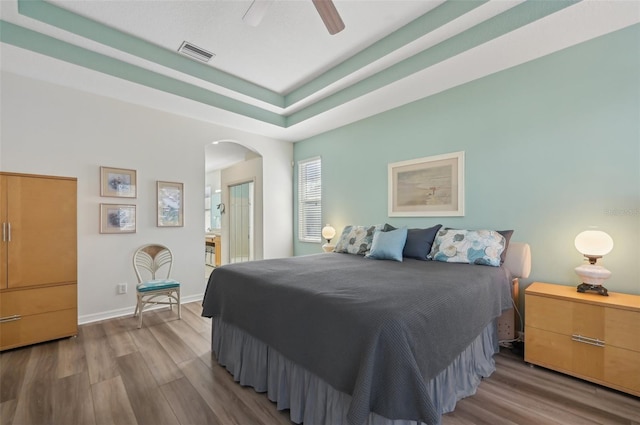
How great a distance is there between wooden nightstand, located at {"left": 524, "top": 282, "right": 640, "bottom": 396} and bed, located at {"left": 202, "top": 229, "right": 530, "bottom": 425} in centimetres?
26

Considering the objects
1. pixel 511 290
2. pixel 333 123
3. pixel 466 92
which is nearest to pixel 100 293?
pixel 333 123

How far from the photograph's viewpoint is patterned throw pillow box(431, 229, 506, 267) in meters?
2.50

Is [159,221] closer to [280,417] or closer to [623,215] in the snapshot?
[280,417]

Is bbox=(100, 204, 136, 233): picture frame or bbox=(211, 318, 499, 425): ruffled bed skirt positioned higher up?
bbox=(100, 204, 136, 233): picture frame

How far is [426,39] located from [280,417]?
326 centimetres

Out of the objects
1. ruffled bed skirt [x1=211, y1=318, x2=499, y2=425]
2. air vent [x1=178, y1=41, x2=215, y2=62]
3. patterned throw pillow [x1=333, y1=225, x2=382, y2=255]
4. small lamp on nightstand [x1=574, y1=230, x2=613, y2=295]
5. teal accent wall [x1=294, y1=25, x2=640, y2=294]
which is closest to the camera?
ruffled bed skirt [x1=211, y1=318, x2=499, y2=425]

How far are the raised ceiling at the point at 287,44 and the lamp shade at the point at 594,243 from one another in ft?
5.40

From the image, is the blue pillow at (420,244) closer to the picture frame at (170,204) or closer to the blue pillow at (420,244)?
the blue pillow at (420,244)

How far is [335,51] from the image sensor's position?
3131 mm

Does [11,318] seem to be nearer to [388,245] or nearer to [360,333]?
[360,333]

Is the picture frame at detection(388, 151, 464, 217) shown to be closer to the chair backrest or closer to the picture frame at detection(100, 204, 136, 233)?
the chair backrest

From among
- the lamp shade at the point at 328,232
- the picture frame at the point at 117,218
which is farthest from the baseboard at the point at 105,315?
the lamp shade at the point at 328,232

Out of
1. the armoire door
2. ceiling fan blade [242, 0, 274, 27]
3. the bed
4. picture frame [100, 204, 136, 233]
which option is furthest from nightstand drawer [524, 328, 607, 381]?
picture frame [100, 204, 136, 233]

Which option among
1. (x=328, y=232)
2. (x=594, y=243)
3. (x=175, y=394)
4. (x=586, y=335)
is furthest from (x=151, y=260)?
(x=594, y=243)
